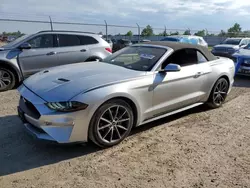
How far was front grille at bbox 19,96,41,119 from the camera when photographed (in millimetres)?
3263

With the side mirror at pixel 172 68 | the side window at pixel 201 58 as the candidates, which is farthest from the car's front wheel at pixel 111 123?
the side window at pixel 201 58

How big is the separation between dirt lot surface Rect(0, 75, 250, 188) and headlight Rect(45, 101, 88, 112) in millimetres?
694

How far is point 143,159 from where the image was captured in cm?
327

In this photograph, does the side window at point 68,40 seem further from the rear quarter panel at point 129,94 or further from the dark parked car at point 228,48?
the dark parked car at point 228,48

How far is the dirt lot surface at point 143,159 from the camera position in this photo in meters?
2.82

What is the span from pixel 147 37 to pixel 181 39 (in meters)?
14.3

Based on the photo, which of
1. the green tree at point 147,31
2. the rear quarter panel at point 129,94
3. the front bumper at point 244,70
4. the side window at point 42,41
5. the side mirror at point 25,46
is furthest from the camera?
the green tree at point 147,31

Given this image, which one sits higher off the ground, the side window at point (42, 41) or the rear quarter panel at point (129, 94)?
the side window at point (42, 41)

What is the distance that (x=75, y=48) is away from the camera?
24.5 feet

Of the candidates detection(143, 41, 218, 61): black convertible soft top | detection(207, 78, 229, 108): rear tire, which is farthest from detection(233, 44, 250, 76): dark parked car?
detection(143, 41, 218, 61): black convertible soft top

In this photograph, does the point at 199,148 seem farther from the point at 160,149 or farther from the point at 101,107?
the point at 101,107

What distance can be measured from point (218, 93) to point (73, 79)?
3321 mm

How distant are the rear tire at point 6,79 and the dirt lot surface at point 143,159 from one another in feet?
7.74

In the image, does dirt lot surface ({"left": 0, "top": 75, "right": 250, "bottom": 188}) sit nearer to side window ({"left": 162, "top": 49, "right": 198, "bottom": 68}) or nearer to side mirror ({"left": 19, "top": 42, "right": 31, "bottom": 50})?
side window ({"left": 162, "top": 49, "right": 198, "bottom": 68})
